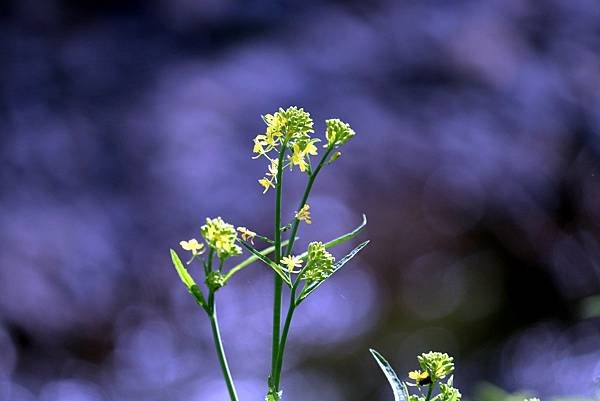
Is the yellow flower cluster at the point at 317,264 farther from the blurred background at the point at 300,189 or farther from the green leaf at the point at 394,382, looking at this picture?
the blurred background at the point at 300,189

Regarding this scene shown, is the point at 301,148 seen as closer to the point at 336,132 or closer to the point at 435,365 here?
the point at 336,132

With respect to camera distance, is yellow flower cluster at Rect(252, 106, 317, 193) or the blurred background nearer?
yellow flower cluster at Rect(252, 106, 317, 193)

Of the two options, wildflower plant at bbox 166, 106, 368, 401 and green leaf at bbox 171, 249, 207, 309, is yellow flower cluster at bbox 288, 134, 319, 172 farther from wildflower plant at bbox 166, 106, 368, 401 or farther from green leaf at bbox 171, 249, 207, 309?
green leaf at bbox 171, 249, 207, 309

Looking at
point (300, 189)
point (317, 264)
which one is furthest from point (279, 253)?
point (300, 189)

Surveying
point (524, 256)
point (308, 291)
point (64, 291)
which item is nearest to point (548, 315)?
point (524, 256)

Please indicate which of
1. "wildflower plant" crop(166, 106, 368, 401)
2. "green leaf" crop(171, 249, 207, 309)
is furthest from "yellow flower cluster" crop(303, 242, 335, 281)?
"green leaf" crop(171, 249, 207, 309)

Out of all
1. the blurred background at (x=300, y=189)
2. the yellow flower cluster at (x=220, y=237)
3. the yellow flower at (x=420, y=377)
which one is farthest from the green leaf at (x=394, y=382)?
the blurred background at (x=300, y=189)

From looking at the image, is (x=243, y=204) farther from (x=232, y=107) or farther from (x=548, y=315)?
(x=548, y=315)

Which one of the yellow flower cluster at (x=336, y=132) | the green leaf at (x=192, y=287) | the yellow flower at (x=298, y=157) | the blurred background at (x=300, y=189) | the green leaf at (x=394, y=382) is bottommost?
the green leaf at (x=394, y=382)
